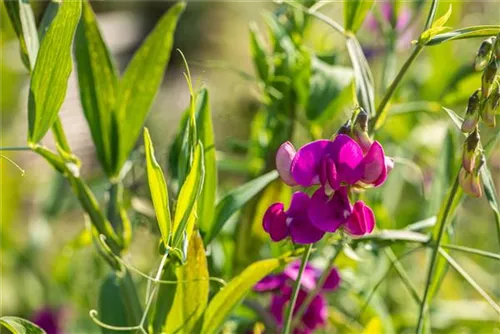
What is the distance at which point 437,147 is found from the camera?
1367mm

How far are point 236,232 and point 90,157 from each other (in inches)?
98.2

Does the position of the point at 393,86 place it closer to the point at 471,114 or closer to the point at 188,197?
the point at 471,114

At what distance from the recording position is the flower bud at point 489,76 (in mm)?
634

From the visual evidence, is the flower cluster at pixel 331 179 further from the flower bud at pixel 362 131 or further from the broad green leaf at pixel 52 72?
the broad green leaf at pixel 52 72

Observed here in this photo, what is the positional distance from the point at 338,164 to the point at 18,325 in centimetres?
26

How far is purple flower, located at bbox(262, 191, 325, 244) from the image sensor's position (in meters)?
0.66

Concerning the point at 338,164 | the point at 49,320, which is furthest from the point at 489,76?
the point at 49,320

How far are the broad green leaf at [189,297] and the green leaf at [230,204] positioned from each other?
0.07m

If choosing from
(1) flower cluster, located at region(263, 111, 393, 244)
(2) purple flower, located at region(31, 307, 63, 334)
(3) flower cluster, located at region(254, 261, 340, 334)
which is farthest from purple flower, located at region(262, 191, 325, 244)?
(2) purple flower, located at region(31, 307, 63, 334)

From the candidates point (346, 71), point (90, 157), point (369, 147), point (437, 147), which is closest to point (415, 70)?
point (437, 147)

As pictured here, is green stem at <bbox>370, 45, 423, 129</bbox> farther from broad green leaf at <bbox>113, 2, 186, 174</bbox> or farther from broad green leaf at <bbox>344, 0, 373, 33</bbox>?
broad green leaf at <bbox>113, 2, 186, 174</bbox>

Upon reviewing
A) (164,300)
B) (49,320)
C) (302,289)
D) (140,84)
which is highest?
(140,84)

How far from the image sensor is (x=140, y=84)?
85 centimetres

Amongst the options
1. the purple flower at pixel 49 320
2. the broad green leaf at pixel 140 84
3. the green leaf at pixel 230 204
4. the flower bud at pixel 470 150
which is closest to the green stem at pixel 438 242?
the flower bud at pixel 470 150
